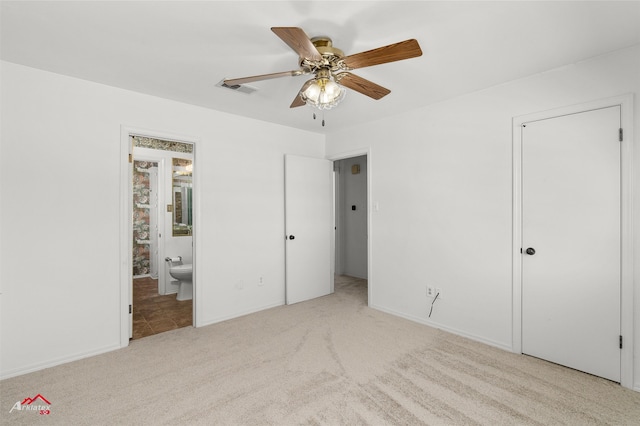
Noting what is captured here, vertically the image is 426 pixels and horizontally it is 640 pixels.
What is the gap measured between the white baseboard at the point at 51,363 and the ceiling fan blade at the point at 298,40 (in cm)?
299

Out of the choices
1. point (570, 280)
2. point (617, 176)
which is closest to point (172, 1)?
point (617, 176)

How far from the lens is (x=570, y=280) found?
2434mm

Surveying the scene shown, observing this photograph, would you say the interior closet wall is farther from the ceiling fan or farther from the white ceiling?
the ceiling fan

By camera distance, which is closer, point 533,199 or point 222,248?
point 533,199

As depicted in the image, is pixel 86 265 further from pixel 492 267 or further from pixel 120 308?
pixel 492 267

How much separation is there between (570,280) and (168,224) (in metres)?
5.11

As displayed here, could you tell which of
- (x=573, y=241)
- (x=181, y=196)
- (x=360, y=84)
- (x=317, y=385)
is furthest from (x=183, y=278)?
(x=573, y=241)

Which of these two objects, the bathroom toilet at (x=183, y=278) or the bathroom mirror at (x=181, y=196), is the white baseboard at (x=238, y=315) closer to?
the bathroom toilet at (x=183, y=278)

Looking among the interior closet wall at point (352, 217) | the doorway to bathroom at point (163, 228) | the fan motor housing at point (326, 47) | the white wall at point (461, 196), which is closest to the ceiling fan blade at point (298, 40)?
the fan motor housing at point (326, 47)

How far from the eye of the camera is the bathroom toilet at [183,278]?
4.23 metres

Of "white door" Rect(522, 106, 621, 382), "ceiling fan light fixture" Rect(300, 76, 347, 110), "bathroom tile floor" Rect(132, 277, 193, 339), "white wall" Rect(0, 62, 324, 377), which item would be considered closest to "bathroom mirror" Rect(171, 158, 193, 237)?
"bathroom tile floor" Rect(132, 277, 193, 339)

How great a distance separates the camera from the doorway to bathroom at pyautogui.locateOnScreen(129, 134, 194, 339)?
4.32m

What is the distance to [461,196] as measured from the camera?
3.08 metres

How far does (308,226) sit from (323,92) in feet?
8.26
